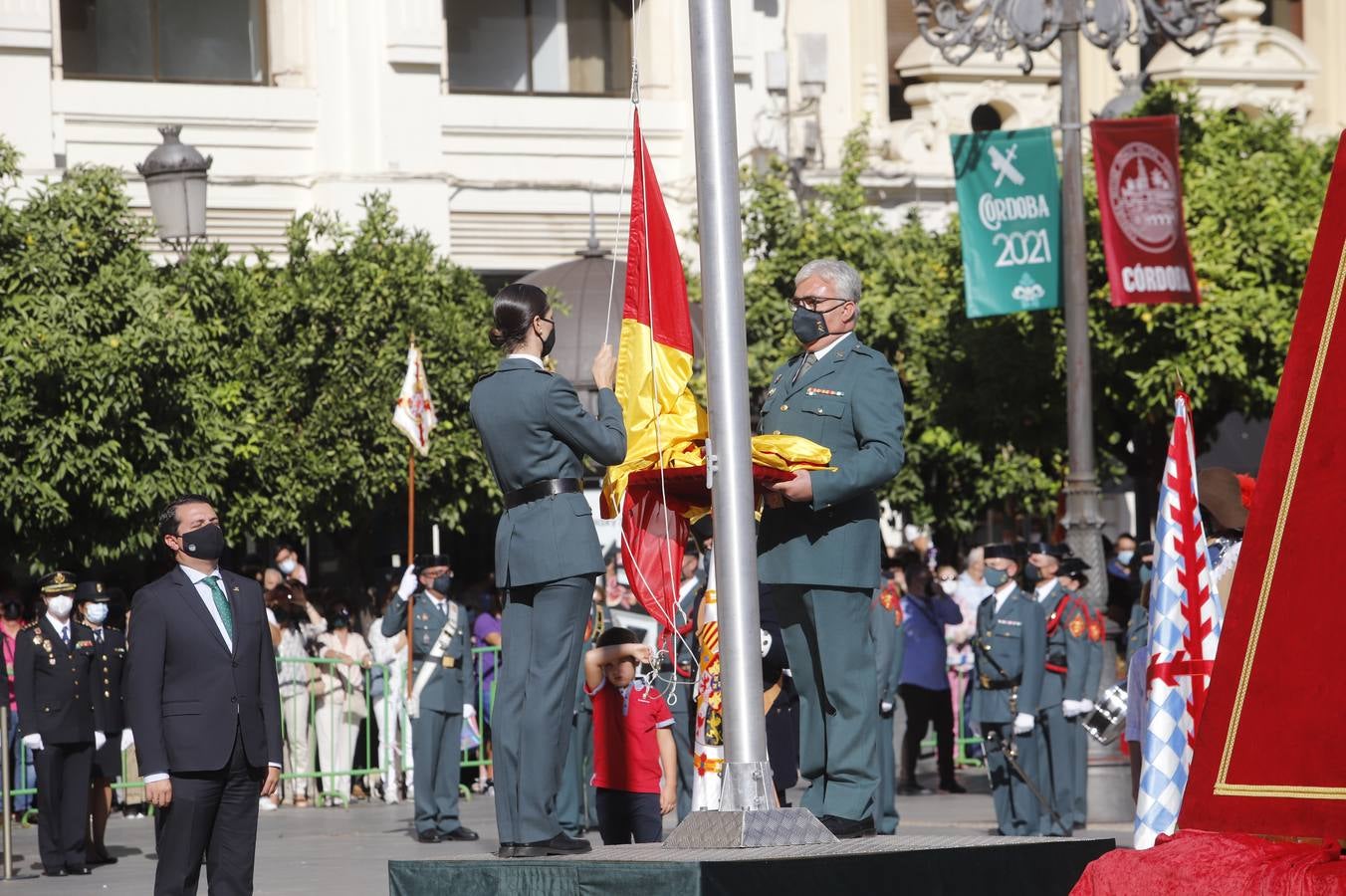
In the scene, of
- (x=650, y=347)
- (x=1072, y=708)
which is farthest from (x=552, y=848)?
(x=1072, y=708)

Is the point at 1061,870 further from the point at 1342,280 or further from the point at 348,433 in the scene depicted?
the point at 348,433

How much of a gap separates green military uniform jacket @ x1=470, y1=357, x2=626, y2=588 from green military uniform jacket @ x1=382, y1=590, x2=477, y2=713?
8464mm

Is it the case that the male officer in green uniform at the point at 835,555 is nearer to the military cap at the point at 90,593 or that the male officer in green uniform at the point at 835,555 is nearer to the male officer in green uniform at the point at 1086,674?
the male officer in green uniform at the point at 1086,674

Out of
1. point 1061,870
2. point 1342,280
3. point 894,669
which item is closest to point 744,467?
point 1061,870

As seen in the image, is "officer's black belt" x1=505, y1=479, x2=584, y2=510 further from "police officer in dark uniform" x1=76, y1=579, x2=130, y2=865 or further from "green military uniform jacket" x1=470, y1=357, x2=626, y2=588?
"police officer in dark uniform" x1=76, y1=579, x2=130, y2=865

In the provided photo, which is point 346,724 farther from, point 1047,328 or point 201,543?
point 1047,328

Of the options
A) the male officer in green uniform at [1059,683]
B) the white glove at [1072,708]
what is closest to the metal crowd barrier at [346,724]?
the male officer in green uniform at [1059,683]

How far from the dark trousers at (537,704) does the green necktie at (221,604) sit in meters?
1.47

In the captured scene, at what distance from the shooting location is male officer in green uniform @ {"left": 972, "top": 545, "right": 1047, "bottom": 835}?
15266 mm

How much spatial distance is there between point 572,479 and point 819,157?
26.3m

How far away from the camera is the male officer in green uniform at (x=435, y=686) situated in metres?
15.8

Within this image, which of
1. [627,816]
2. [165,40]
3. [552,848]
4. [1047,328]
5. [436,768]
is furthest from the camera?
[165,40]

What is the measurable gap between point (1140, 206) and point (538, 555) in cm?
1280

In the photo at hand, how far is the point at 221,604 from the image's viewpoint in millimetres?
9062
